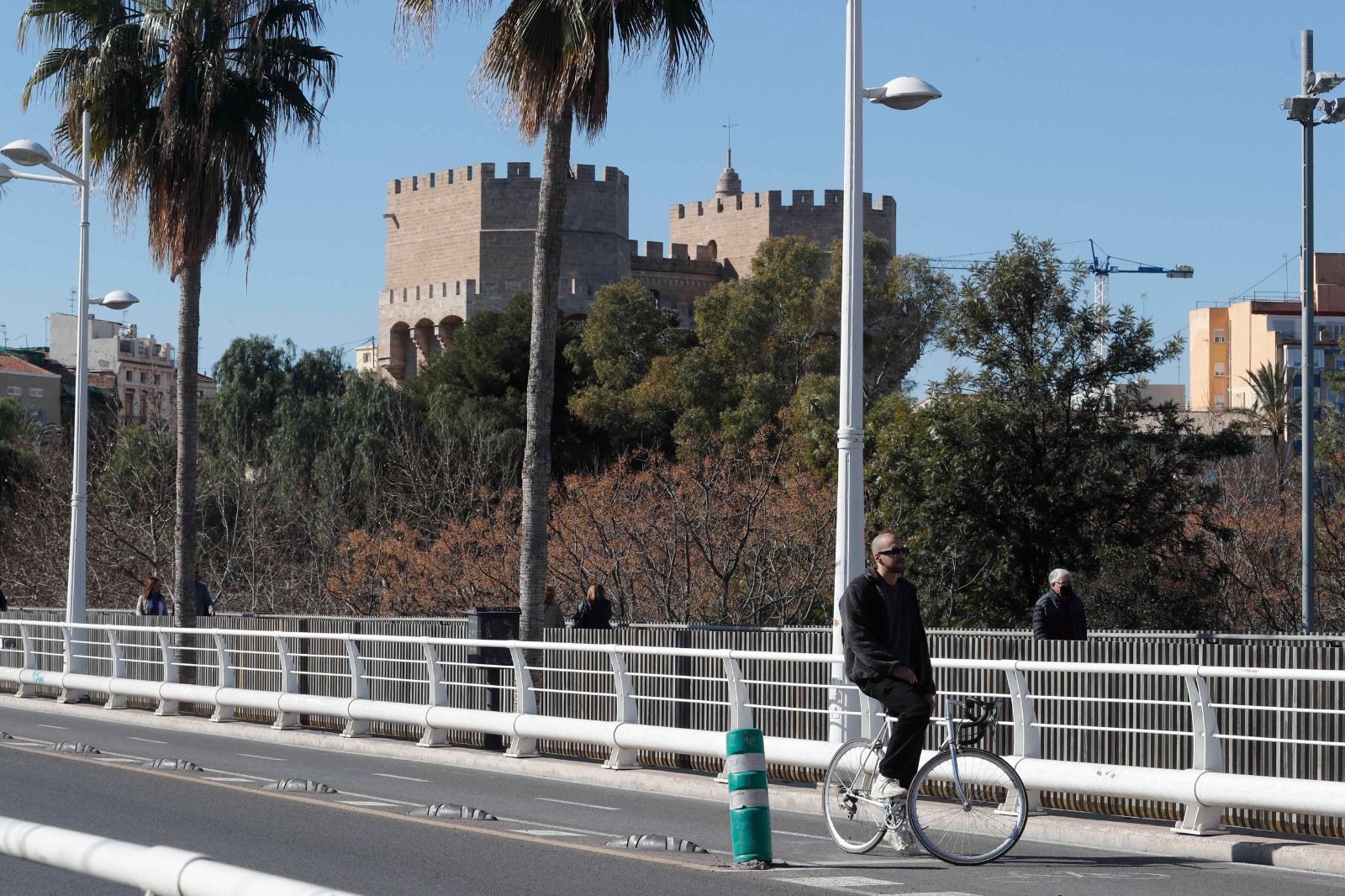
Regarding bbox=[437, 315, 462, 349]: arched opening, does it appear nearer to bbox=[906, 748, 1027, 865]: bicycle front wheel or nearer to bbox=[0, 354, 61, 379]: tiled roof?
bbox=[0, 354, 61, 379]: tiled roof

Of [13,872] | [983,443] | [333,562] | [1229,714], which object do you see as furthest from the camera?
[333,562]

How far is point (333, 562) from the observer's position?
162 ft

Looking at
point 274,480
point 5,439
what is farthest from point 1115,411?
point 5,439

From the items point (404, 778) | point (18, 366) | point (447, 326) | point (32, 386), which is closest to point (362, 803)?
point (404, 778)

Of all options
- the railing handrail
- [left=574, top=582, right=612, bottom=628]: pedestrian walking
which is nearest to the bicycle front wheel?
the railing handrail

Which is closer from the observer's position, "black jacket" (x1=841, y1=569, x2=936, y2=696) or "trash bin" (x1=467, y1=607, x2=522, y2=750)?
"black jacket" (x1=841, y1=569, x2=936, y2=696)

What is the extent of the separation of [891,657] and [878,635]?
17 cm

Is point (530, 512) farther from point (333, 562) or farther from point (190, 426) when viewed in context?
point (333, 562)

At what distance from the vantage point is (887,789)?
368 inches

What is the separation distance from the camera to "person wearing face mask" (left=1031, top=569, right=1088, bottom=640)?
1502 cm

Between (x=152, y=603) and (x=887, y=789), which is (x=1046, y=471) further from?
(x=887, y=789)

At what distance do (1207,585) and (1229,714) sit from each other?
20241 mm

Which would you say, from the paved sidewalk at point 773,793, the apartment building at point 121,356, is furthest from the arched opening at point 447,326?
the paved sidewalk at point 773,793

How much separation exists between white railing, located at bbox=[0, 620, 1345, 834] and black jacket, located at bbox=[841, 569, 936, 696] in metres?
1.50
